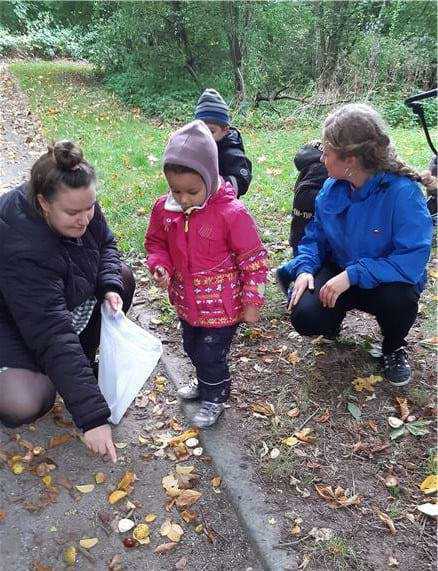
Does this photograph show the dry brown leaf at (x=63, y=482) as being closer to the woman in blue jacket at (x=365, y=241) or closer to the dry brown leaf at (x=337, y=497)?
the dry brown leaf at (x=337, y=497)

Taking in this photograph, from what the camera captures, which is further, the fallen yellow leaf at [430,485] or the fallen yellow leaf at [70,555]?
the fallen yellow leaf at [430,485]

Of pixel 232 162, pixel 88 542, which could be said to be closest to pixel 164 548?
pixel 88 542

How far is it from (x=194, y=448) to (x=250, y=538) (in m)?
0.56

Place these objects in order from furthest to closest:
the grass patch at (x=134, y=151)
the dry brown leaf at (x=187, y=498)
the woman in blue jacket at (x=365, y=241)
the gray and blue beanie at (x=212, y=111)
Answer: the grass patch at (x=134, y=151) → the gray and blue beanie at (x=212, y=111) → the woman in blue jacket at (x=365, y=241) → the dry brown leaf at (x=187, y=498)

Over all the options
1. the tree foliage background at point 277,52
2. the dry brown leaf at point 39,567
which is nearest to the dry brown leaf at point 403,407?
the dry brown leaf at point 39,567

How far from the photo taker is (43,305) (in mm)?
2201

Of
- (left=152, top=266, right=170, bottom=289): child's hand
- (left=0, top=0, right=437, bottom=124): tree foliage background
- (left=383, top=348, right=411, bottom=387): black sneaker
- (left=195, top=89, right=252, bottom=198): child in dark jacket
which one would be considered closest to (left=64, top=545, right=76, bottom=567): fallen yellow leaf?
(left=152, top=266, right=170, bottom=289): child's hand

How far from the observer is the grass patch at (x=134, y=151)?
5020 millimetres

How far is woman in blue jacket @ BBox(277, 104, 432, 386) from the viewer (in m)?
2.49

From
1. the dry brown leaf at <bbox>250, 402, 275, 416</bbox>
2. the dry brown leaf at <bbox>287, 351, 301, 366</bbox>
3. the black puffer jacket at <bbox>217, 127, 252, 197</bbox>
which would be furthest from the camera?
the black puffer jacket at <bbox>217, 127, 252, 197</bbox>

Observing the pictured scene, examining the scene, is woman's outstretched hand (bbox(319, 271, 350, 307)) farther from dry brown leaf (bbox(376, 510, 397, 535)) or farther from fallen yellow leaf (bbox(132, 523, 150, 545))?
fallen yellow leaf (bbox(132, 523, 150, 545))

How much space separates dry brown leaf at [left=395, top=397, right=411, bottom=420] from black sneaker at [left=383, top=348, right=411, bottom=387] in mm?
99

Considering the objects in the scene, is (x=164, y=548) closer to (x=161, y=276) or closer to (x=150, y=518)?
(x=150, y=518)

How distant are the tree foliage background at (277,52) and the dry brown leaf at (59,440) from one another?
8.44 meters
